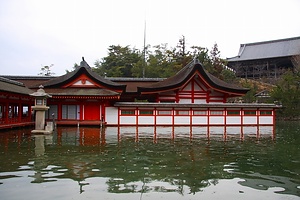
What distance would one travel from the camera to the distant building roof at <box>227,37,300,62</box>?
50625mm

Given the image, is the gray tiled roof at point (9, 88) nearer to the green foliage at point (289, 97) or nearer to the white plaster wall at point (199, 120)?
the white plaster wall at point (199, 120)

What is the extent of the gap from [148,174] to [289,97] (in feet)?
116

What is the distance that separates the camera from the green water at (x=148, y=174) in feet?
18.2

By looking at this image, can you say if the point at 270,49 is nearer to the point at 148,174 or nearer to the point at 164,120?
the point at 164,120

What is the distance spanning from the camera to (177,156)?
9414 mm

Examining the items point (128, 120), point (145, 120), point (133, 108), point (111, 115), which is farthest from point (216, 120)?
point (111, 115)

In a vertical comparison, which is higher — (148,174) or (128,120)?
(128,120)

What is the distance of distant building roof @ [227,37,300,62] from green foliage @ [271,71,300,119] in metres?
11.8

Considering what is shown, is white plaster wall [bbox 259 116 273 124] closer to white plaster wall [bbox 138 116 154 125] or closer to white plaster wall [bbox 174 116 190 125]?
white plaster wall [bbox 174 116 190 125]

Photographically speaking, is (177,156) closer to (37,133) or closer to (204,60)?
(37,133)

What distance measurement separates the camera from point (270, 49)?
2121 inches

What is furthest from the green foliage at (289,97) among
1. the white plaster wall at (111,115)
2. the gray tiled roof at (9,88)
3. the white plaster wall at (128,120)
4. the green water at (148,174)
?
the gray tiled roof at (9,88)

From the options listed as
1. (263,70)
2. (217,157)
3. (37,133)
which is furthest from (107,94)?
(263,70)

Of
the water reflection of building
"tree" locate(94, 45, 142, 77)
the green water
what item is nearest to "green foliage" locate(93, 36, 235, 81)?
"tree" locate(94, 45, 142, 77)
